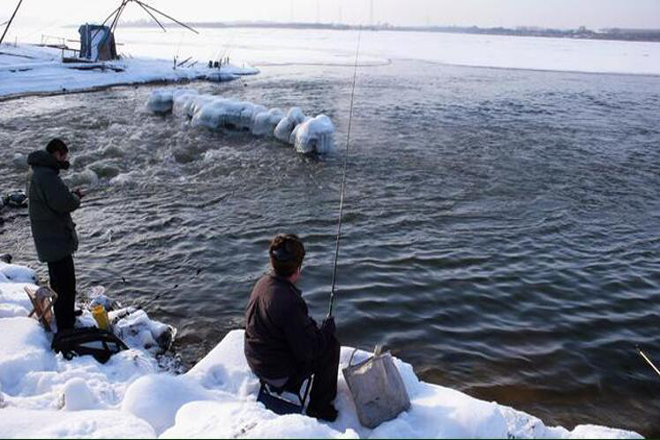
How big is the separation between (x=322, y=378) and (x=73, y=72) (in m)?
35.4

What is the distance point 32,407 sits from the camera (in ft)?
15.1

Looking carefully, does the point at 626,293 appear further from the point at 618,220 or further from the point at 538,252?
the point at 618,220

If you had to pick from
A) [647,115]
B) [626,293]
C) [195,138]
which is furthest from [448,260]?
[647,115]

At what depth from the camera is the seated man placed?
13.8ft

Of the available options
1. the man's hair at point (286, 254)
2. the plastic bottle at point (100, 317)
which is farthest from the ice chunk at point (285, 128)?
the man's hair at point (286, 254)

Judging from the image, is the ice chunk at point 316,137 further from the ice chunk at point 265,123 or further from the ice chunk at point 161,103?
the ice chunk at point 161,103

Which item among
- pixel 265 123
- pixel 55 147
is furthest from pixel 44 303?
pixel 265 123

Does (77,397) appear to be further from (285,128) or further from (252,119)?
(252,119)

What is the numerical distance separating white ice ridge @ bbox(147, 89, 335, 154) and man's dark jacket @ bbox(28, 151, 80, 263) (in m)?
11.1

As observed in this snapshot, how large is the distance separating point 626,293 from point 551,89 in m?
26.2

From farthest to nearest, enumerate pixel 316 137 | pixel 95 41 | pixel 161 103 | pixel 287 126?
pixel 95 41, pixel 161 103, pixel 287 126, pixel 316 137

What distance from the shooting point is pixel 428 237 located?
10.4 meters

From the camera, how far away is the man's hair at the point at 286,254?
4199mm

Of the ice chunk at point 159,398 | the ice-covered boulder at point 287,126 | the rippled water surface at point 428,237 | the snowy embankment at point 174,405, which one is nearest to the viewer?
the snowy embankment at point 174,405
